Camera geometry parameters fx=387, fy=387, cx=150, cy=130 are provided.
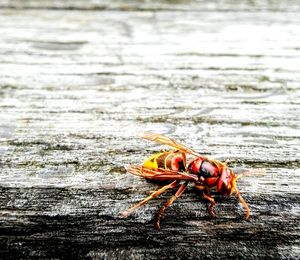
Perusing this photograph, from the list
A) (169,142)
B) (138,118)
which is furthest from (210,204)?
(138,118)

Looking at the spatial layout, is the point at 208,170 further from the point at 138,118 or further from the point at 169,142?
the point at 138,118

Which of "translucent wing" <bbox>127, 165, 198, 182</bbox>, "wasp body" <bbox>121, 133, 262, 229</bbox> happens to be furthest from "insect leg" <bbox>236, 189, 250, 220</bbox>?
"translucent wing" <bbox>127, 165, 198, 182</bbox>

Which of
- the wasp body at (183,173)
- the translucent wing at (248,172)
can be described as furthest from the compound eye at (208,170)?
the translucent wing at (248,172)

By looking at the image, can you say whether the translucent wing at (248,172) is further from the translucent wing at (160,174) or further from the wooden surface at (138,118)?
the translucent wing at (160,174)

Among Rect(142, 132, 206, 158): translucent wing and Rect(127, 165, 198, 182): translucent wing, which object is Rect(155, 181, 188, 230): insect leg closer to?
Rect(127, 165, 198, 182): translucent wing

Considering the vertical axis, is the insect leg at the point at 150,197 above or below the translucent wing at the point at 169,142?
below

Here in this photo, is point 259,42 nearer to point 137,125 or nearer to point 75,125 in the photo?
point 137,125
